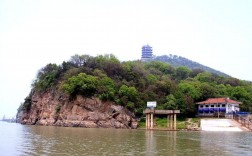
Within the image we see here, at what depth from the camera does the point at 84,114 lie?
7550 cm

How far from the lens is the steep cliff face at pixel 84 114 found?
73.0 metres

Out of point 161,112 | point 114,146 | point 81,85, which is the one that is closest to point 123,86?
point 81,85

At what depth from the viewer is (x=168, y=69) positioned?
125 m

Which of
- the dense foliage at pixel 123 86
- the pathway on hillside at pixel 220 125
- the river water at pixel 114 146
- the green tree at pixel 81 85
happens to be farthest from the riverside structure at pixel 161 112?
the river water at pixel 114 146

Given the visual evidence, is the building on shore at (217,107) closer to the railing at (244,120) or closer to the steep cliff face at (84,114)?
the railing at (244,120)

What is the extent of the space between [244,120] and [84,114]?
3775 cm

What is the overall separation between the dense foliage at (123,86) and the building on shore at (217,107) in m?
2.51

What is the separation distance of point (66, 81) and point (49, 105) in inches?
429

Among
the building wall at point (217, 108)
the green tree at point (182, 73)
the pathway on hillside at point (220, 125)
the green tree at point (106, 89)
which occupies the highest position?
the green tree at point (182, 73)

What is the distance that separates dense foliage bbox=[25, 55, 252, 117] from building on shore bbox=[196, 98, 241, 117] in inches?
99.0

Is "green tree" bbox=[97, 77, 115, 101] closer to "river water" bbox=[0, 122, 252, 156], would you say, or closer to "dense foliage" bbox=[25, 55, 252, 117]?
"dense foliage" bbox=[25, 55, 252, 117]

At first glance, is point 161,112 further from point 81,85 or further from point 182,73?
point 182,73

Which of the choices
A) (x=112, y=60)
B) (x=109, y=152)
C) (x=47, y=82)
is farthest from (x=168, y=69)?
(x=109, y=152)

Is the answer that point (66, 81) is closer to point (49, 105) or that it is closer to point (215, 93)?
point (49, 105)
